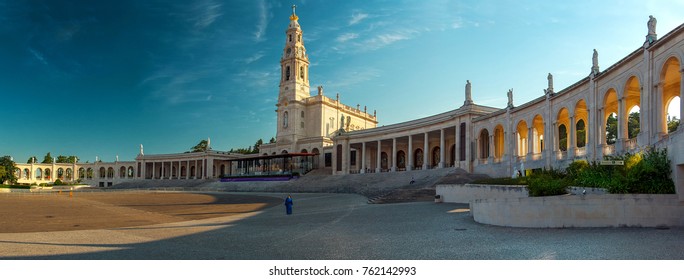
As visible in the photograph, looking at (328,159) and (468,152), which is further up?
(468,152)

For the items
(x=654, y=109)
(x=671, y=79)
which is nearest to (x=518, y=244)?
(x=654, y=109)

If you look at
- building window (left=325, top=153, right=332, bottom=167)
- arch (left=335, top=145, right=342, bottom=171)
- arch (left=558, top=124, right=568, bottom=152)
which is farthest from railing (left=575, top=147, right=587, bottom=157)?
building window (left=325, top=153, right=332, bottom=167)

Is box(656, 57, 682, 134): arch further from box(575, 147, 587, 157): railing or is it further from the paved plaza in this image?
the paved plaza

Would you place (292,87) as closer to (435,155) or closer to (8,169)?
(435,155)

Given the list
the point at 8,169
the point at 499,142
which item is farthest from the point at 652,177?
the point at 8,169

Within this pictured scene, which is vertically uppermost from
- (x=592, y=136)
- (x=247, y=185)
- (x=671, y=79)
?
(x=671, y=79)

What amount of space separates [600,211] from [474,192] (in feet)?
43.4

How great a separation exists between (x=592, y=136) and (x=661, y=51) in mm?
9005

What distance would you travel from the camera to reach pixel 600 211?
51.6ft

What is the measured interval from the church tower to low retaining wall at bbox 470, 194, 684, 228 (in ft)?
250

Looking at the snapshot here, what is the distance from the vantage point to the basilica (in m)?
24.4

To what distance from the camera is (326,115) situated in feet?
306

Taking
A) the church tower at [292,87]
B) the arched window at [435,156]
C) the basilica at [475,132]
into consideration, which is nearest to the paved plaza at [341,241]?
the basilica at [475,132]
